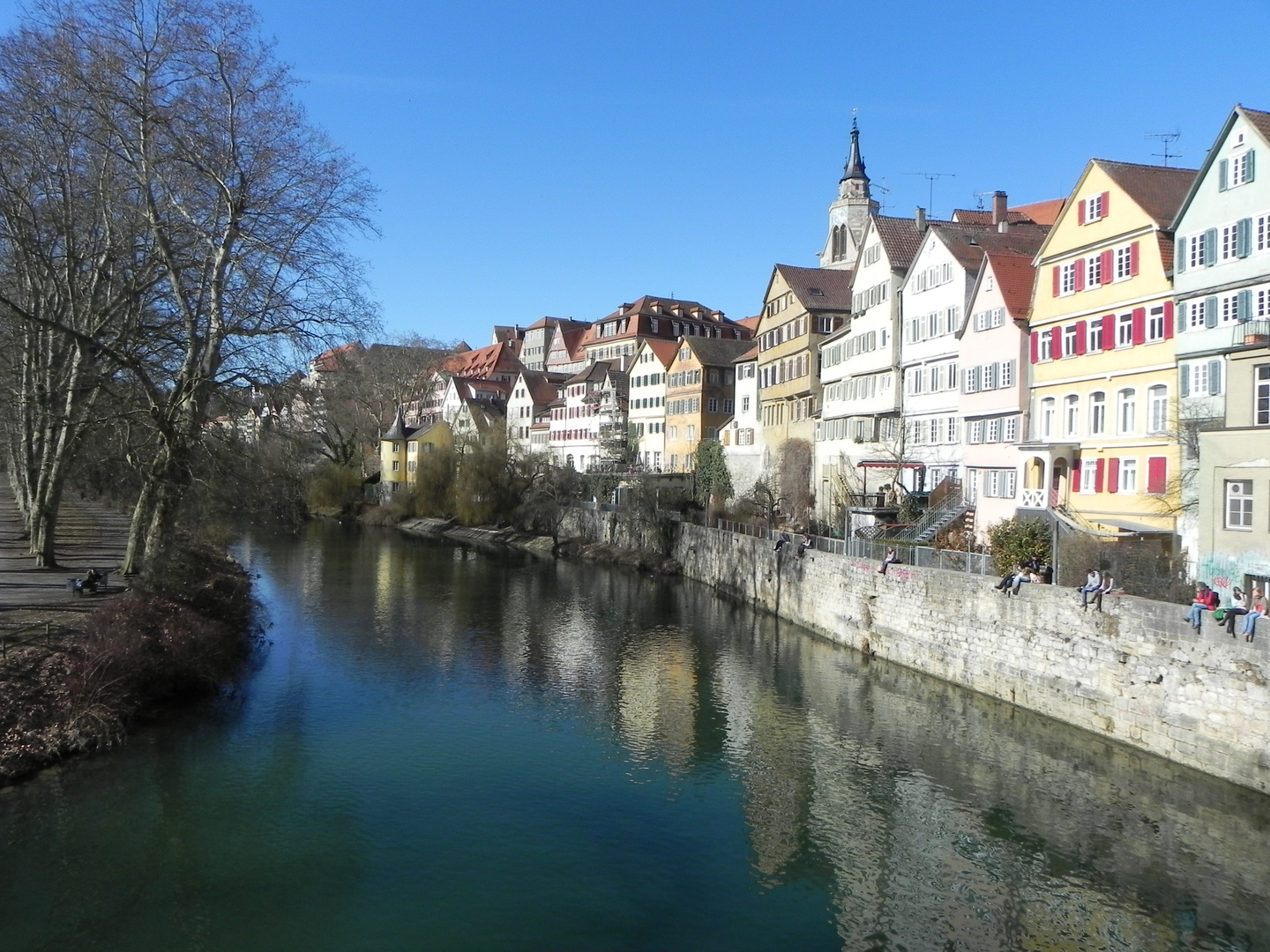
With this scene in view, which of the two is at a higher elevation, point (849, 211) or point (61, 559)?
point (849, 211)

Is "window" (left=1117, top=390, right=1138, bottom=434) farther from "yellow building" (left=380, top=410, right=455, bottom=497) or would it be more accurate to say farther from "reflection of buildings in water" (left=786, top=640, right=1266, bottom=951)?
"yellow building" (left=380, top=410, right=455, bottom=497)

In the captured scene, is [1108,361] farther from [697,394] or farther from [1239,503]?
[697,394]

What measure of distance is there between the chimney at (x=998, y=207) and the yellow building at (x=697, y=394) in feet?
58.4

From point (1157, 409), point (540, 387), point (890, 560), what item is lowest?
point (890, 560)

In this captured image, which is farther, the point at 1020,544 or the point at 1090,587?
the point at 1020,544

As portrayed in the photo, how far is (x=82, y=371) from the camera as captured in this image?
20.7 meters

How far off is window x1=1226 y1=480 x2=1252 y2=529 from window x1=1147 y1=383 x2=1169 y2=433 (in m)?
4.21

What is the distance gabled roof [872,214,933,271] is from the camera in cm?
3512

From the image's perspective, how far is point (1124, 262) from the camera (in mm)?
23312

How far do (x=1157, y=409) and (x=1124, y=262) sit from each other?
366 centimetres

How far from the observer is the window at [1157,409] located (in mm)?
21938

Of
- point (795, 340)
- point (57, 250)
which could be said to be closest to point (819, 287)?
point (795, 340)

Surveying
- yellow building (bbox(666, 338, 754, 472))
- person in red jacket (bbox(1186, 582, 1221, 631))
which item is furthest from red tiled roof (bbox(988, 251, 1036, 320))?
yellow building (bbox(666, 338, 754, 472))

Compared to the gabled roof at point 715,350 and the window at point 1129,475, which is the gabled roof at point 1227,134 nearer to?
the window at point 1129,475
